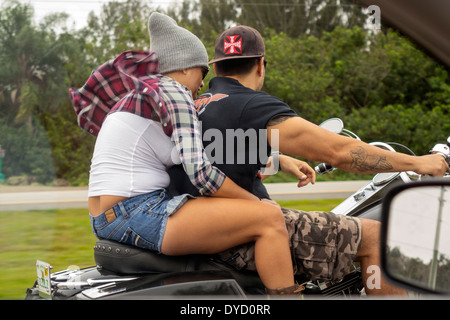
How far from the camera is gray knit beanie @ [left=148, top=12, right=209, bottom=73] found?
81.7 inches

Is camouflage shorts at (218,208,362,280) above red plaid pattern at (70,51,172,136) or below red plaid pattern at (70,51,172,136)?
below

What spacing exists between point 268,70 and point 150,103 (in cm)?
752

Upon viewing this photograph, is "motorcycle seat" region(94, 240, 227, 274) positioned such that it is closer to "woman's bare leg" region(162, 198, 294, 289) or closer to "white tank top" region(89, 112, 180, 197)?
"woman's bare leg" region(162, 198, 294, 289)

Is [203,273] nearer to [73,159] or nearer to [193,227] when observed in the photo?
[193,227]

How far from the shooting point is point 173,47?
6.81ft

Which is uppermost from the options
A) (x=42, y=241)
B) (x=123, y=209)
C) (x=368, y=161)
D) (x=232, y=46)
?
(x=232, y=46)

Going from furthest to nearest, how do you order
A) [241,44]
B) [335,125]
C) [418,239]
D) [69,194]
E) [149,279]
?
[69,194] → [335,125] → [241,44] → [149,279] → [418,239]

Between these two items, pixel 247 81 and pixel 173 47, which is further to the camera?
pixel 247 81

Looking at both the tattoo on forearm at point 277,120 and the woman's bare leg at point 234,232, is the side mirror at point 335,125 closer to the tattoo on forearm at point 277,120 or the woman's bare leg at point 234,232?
the tattoo on forearm at point 277,120

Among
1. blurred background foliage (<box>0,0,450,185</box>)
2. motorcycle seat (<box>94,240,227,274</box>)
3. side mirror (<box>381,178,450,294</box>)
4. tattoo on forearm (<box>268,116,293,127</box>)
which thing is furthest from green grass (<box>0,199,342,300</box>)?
side mirror (<box>381,178,450,294</box>)

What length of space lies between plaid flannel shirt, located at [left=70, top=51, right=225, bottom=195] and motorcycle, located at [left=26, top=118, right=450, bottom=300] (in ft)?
0.94

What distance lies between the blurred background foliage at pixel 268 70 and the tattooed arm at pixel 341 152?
4948 mm

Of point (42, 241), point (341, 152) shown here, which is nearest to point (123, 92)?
point (341, 152)

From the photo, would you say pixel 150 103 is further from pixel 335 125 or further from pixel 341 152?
pixel 335 125
